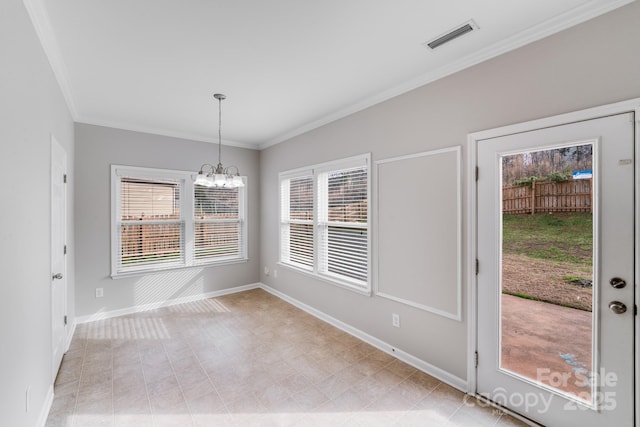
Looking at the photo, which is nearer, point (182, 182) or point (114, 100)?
point (114, 100)

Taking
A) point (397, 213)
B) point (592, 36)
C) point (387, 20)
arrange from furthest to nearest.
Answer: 1. point (397, 213)
2. point (387, 20)
3. point (592, 36)

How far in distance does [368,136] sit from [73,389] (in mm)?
3615

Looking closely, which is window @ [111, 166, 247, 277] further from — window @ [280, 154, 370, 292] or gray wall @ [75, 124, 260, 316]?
window @ [280, 154, 370, 292]

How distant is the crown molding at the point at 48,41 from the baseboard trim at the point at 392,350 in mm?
3758

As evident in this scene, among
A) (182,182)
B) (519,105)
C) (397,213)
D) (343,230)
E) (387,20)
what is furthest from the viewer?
(182,182)

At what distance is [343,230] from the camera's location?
11.7 ft

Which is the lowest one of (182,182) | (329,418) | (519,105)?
(329,418)

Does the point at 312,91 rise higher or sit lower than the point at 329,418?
higher

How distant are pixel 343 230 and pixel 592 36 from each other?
8.75ft

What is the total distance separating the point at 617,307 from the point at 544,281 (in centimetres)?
36

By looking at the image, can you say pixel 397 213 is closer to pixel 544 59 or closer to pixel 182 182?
pixel 544 59

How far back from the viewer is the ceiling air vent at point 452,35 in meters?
1.88

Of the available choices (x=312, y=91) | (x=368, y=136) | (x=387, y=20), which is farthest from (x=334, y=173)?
(x=387, y=20)

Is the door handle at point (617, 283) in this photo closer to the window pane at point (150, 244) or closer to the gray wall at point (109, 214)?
the gray wall at point (109, 214)
